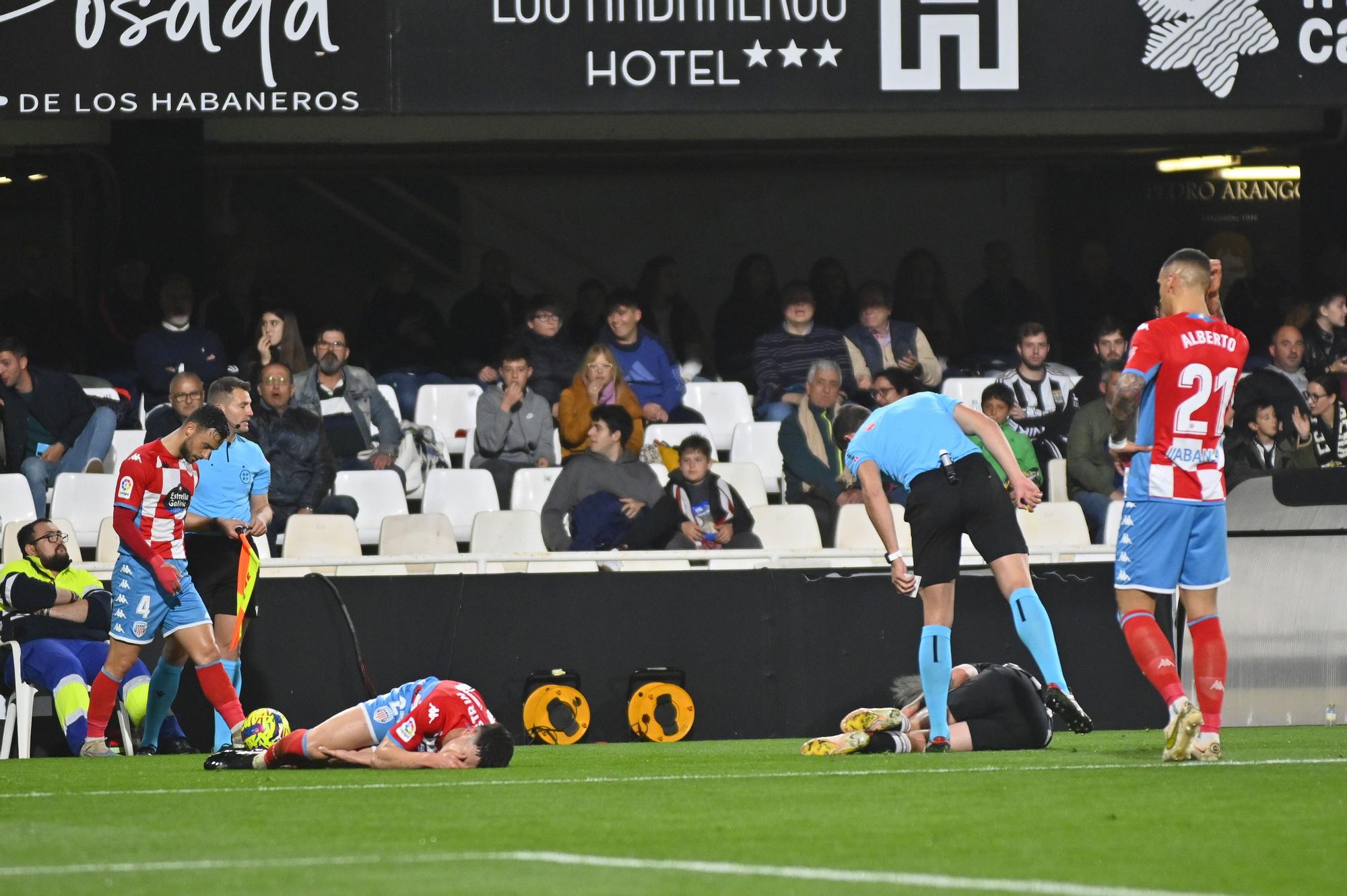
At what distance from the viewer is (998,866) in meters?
4.87

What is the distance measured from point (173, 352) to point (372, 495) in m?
2.13

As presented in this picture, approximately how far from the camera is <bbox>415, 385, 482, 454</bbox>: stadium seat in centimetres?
1548

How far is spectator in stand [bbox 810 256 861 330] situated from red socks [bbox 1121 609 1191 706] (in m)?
9.40

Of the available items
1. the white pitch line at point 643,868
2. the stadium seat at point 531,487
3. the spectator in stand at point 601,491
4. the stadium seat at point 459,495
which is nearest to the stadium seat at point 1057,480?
the spectator in stand at point 601,491

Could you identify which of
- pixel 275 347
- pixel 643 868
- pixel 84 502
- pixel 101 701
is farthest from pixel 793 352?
pixel 643 868

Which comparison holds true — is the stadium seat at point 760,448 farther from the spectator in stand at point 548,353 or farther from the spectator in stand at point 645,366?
the spectator in stand at point 548,353

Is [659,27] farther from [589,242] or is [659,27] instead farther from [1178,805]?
[1178,805]

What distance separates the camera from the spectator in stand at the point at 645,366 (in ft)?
50.8

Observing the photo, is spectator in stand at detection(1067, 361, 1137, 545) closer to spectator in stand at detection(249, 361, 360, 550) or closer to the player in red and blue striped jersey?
spectator in stand at detection(249, 361, 360, 550)

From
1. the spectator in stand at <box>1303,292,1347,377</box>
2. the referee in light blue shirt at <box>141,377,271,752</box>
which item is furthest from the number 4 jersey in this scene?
the spectator in stand at <box>1303,292,1347,377</box>

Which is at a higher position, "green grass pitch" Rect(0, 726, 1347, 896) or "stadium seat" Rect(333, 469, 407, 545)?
"stadium seat" Rect(333, 469, 407, 545)

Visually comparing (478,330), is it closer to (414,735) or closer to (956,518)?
(956,518)

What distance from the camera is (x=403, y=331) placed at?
16.4m

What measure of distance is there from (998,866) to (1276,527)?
6467 mm
